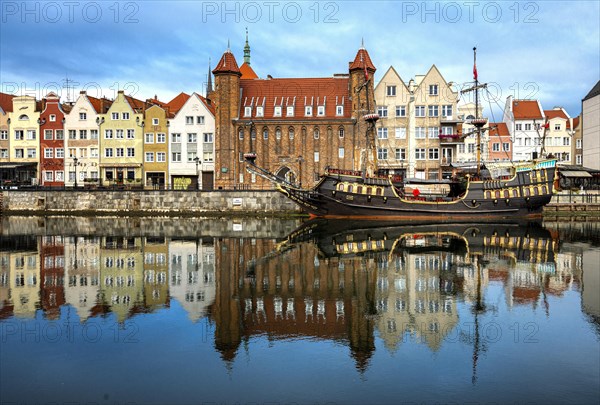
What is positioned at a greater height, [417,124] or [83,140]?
[417,124]

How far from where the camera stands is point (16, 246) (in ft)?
110

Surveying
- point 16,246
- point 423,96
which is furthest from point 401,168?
point 16,246

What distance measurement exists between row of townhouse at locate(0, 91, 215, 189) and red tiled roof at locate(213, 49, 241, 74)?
573 cm

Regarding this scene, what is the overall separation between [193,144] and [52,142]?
20.1 meters

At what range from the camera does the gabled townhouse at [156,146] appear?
71000mm

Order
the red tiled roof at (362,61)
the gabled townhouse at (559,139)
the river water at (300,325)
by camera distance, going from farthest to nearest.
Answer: the gabled townhouse at (559,139), the red tiled roof at (362,61), the river water at (300,325)

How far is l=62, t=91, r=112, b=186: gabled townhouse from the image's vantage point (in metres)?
72.4

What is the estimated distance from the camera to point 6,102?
78.1 m

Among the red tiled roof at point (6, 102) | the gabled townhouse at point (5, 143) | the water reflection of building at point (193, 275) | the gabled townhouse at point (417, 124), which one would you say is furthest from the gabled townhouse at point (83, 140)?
the water reflection of building at point (193, 275)

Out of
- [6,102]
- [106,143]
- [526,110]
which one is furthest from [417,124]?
[6,102]

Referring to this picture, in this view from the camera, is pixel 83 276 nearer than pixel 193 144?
Yes

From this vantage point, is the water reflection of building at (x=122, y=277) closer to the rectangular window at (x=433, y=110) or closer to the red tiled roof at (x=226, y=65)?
the red tiled roof at (x=226, y=65)

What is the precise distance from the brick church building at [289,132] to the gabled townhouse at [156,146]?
8133 millimetres

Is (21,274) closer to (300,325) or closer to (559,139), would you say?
(300,325)
